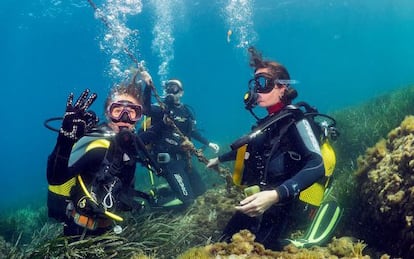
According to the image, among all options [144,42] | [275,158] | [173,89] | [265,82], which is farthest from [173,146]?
[144,42]

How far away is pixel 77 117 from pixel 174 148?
6279mm

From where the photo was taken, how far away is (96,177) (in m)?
4.35

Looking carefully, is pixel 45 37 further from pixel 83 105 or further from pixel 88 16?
pixel 83 105

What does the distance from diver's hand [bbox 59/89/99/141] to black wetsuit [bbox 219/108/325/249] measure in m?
2.24

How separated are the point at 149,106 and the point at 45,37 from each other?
53.8 metres

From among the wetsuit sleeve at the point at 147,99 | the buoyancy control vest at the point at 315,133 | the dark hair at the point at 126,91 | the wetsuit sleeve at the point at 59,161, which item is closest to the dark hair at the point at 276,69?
the buoyancy control vest at the point at 315,133

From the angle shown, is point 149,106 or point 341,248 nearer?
point 341,248

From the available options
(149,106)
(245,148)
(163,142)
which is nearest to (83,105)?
(245,148)

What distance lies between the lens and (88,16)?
46156mm

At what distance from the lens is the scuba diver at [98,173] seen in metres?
4.15

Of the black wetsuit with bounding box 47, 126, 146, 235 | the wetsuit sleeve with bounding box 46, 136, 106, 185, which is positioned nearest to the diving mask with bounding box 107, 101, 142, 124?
the black wetsuit with bounding box 47, 126, 146, 235

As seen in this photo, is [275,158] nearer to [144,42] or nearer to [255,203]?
[255,203]

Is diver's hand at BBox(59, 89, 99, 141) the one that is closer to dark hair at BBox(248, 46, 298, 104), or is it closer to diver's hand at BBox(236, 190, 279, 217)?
diver's hand at BBox(236, 190, 279, 217)

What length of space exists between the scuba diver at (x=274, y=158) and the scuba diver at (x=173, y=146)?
3.54 m
